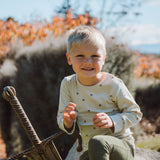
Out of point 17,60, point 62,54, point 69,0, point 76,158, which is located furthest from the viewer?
point 69,0

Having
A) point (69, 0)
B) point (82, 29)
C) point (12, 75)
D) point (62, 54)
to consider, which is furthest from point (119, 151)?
point (69, 0)

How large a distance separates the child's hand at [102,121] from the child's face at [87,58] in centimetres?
36

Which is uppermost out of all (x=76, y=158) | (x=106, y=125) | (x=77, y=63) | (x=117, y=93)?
(x=77, y=63)

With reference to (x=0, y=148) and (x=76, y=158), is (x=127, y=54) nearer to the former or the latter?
(x=76, y=158)

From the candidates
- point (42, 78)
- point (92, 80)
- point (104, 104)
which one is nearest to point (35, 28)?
point (42, 78)

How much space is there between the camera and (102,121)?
5.99 feet

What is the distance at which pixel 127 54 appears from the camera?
4.82m

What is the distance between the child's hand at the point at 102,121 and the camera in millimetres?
1819

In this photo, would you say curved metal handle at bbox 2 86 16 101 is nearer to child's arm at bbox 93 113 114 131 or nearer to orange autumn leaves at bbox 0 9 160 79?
child's arm at bbox 93 113 114 131

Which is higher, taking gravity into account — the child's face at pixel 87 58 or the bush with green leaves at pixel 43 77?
the child's face at pixel 87 58

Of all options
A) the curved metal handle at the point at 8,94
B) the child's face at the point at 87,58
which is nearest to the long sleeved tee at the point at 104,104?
the child's face at the point at 87,58

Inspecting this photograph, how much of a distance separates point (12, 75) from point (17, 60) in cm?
35

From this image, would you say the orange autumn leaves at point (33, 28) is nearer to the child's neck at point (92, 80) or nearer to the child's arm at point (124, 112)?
the child's neck at point (92, 80)

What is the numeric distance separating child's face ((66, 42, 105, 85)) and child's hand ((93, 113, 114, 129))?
1.18 ft
